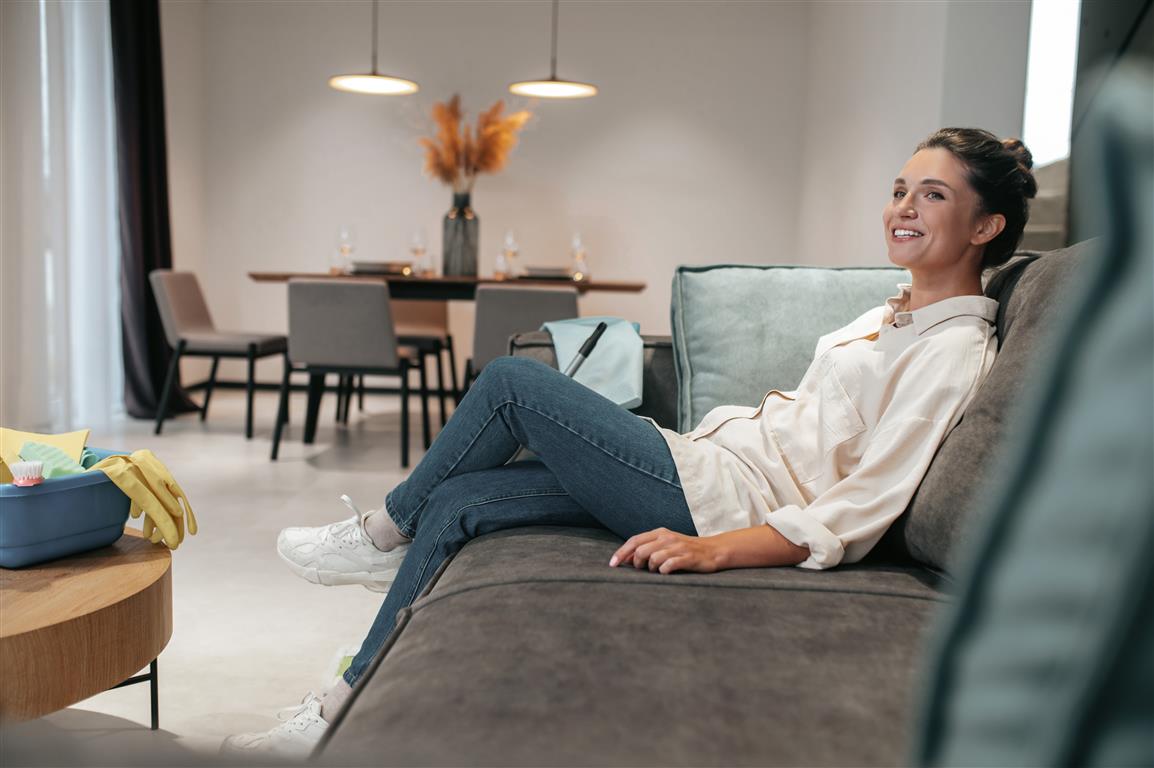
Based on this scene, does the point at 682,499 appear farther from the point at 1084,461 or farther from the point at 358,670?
the point at 1084,461

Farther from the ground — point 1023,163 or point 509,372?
point 1023,163

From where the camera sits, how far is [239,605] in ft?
7.88

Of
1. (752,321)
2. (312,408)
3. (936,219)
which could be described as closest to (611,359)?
(752,321)

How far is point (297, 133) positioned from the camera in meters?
6.54

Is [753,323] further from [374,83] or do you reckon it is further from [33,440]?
[374,83]

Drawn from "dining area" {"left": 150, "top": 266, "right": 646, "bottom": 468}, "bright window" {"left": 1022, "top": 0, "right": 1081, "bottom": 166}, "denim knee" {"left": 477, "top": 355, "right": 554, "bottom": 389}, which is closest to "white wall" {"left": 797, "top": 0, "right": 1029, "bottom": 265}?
"bright window" {"left": 1022, "top": 0, "right": 1081, "bottom": 166}

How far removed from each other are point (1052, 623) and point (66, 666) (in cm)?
131

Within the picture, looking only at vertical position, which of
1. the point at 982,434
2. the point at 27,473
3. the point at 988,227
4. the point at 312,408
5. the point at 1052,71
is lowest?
the point at 312,408

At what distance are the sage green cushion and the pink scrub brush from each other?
1169mm

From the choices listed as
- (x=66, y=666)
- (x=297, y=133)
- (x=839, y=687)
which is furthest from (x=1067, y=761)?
(x=297, y=133)

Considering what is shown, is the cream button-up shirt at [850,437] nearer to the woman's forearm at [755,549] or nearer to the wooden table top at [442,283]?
the woman's forearm at [755,549]

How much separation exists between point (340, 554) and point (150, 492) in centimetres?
34

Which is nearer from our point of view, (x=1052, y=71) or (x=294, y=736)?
(x=294, y=736)

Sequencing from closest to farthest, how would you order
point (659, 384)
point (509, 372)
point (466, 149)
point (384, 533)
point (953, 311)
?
point (953, 311) → point (509, 372) → point (384, 533) → point (659, 384) → point (466, 149)
